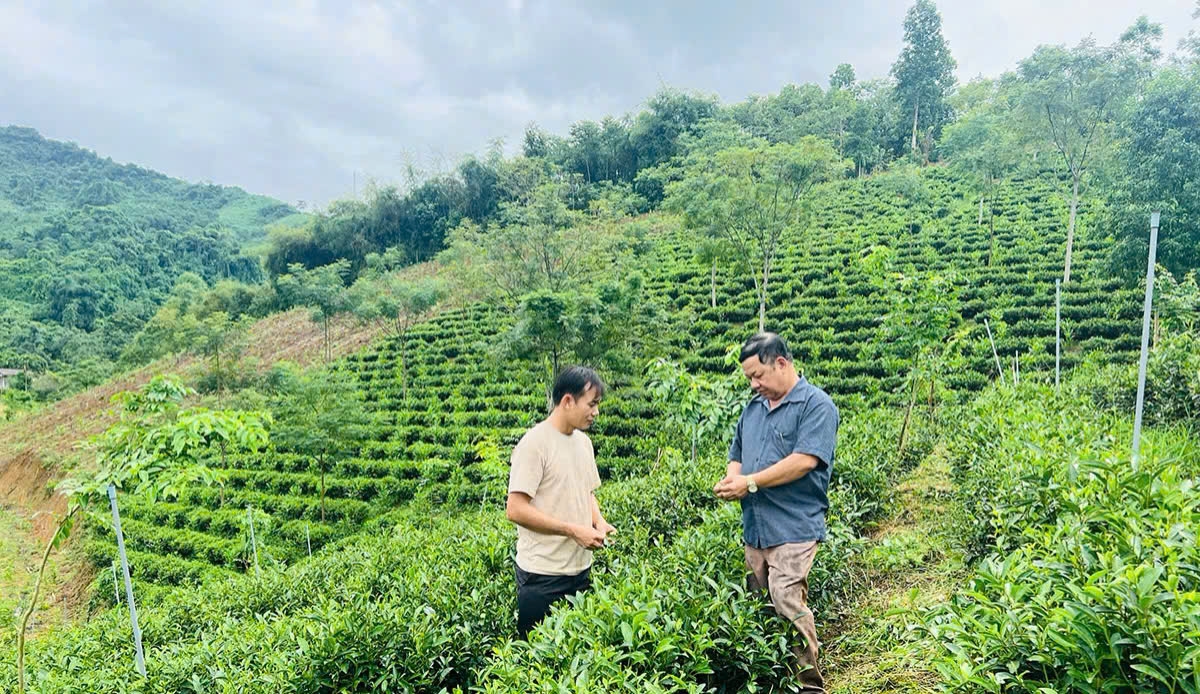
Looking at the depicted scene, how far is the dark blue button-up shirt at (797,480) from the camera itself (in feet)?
7.21

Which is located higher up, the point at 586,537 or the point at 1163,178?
the point at 1163,178

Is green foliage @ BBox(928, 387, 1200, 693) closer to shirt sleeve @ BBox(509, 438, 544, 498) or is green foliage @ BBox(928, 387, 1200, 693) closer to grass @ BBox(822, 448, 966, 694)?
grass @ BBox(822, 448, 966, 694)

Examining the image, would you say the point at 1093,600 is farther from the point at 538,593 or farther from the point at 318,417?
the point at 318,417

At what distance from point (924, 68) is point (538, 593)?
4245 centimetres

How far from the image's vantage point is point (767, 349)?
2299mm

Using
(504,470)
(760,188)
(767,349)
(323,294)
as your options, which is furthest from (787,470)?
(323,294)

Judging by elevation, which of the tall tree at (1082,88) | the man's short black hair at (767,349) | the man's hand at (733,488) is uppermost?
the tall tree at (1082,88)

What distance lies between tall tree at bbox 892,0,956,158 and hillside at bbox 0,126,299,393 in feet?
160

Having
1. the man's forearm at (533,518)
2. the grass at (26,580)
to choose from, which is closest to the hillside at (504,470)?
the man's forearm at (533,518)

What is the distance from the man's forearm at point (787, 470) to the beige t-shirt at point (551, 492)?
71cm

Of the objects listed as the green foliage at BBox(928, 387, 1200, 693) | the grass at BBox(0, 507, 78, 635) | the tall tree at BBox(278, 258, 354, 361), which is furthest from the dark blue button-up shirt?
the tall tree at BBox(278, 258, 354, 361)

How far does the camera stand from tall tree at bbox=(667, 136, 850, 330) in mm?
13328

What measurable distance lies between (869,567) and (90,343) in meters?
46.3

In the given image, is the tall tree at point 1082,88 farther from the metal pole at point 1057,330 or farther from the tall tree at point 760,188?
the metal pole at point 1057,330
